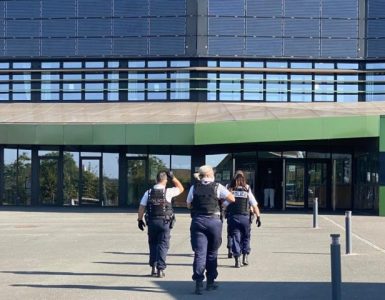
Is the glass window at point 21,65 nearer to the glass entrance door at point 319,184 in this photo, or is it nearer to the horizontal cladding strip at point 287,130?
the horizontal cladding strip at point 287,130

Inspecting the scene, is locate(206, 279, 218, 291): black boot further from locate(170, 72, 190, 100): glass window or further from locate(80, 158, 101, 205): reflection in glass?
locate(170, 72, 190, 100): glass window

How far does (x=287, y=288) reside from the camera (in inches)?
409

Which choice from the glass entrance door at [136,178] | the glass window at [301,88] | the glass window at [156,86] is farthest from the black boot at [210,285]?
the glass window at [301,88]

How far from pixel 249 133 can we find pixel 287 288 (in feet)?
56.9

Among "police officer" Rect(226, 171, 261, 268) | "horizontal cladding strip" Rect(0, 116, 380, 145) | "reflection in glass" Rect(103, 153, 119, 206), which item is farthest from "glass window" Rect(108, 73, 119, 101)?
"police officer" Rect(226, 171, 261, 268)

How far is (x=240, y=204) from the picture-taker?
41.6 feet

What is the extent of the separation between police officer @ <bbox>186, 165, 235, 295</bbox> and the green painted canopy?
1721cm

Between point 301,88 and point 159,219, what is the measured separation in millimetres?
24741

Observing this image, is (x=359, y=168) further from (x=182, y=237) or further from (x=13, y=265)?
(x=13, y=265)

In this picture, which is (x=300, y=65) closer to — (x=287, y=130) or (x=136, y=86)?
(x=136, y=86)

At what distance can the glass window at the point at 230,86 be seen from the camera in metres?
34.7

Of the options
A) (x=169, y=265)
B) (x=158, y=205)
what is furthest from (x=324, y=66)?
(x=158, y=205)

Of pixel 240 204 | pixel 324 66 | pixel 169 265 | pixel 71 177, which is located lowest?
pixel 169 265

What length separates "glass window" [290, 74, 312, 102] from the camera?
35000 millimetres
